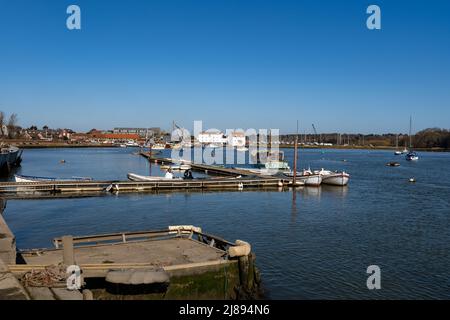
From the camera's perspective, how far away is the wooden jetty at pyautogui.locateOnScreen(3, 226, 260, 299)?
33.8 ft

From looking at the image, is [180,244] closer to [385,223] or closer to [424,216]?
[385,223]

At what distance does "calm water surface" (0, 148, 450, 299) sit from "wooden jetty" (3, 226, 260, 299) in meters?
2.72

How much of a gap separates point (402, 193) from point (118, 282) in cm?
4396

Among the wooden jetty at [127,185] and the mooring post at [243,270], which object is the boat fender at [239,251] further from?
the wooden jetty at [127,185]

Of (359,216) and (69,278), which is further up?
(69,278)

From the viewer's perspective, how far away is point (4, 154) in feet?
221

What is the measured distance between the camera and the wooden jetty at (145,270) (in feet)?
A: 33.8

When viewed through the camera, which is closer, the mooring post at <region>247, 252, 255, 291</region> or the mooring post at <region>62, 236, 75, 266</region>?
the mooring post at <region>62, 236, 75, 266</region>

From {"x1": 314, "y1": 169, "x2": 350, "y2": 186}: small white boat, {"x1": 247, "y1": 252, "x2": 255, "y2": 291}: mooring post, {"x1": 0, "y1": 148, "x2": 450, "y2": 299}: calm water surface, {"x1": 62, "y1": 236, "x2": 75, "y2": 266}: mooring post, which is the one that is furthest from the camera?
{"x1": 314, "y1": 169, "x2": 350, "y2": 186}: small white boat

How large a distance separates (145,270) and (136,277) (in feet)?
1.64

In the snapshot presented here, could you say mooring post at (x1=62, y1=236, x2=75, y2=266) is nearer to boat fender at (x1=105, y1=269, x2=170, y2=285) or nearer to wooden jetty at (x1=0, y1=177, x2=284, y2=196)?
boat fender at (x1=105, y1=269, x2=170, y2=285)
